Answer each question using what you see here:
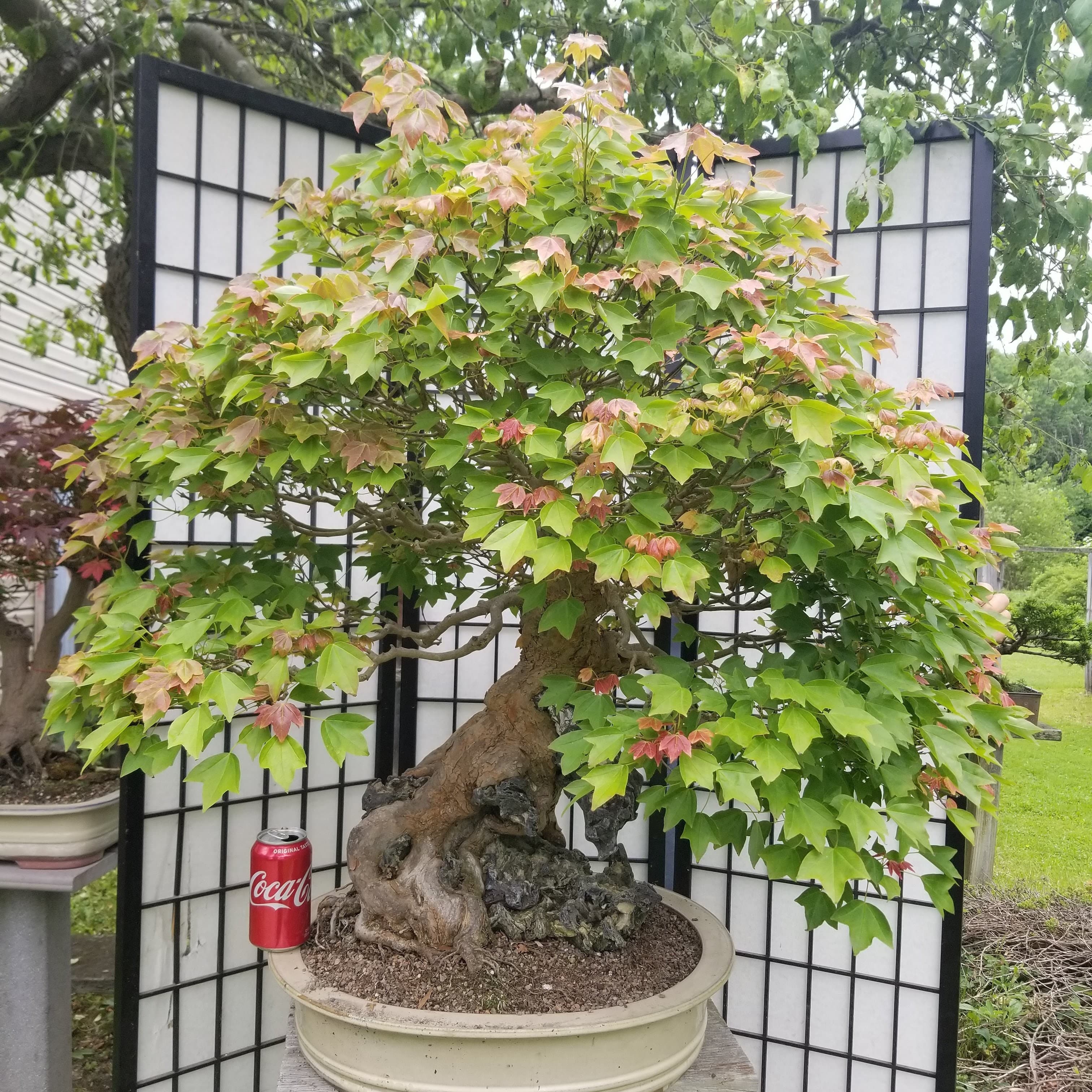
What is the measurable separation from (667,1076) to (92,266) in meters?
6.05

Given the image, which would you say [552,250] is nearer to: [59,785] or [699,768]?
[699,768]

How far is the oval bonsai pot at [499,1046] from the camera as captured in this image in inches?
48.2

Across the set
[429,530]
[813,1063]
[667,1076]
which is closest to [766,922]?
[813,1063]

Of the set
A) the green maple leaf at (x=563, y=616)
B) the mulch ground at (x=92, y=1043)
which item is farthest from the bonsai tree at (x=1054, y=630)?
the mulch ground at (x=92, y=1043)

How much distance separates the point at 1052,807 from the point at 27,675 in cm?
433

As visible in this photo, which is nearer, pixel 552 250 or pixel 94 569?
pixel 552 250

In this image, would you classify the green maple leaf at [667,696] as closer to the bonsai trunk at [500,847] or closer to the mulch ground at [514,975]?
the bonsai trunk at [500,847]

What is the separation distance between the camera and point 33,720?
209 centimetres

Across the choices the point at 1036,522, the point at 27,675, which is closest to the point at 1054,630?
the point at 27,675

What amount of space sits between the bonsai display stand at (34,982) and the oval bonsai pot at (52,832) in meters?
0.06

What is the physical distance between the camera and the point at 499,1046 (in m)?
1.22

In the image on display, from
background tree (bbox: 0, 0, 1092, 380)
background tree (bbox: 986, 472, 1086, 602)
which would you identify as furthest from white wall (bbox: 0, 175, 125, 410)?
background tree (bbox: 986, 472, 1086, 602)

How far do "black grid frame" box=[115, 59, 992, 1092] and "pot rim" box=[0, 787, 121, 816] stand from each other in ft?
0.35

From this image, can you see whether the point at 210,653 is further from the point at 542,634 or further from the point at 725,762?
the point at 725,762
